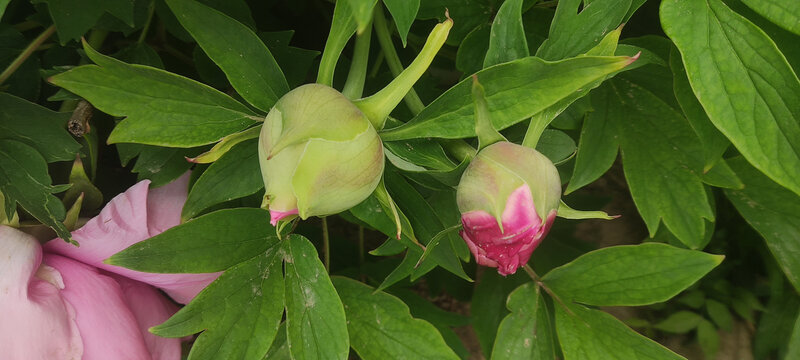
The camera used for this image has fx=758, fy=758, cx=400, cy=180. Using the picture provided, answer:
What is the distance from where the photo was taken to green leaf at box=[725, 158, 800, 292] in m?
0.56

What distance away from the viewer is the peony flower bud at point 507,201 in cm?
31

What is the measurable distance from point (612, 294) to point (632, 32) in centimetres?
22

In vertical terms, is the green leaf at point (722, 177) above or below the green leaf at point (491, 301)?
above

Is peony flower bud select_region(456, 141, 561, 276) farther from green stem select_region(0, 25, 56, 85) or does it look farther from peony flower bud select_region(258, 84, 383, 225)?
green stem select_region(0, 25, 56, 85)

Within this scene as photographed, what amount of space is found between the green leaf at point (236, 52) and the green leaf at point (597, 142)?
0.62ft

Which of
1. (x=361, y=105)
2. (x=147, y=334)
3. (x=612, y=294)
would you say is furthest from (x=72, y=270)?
(x=612, y=294)

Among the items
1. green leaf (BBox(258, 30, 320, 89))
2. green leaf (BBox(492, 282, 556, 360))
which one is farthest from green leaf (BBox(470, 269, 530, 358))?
green leaf (BBox(258, 30, 320, 89))

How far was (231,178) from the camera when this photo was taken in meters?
0.40

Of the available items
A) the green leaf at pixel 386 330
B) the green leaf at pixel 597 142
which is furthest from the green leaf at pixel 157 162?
the green leaf at pixel 597 142

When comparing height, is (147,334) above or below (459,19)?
below

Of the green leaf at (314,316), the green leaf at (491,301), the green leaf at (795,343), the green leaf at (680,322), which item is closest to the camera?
the green leaf at (314,316)

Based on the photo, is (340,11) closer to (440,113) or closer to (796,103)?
(440,113)

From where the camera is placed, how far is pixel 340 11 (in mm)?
350

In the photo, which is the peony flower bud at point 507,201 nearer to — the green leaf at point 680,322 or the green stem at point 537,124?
the green stem at point 537,124
